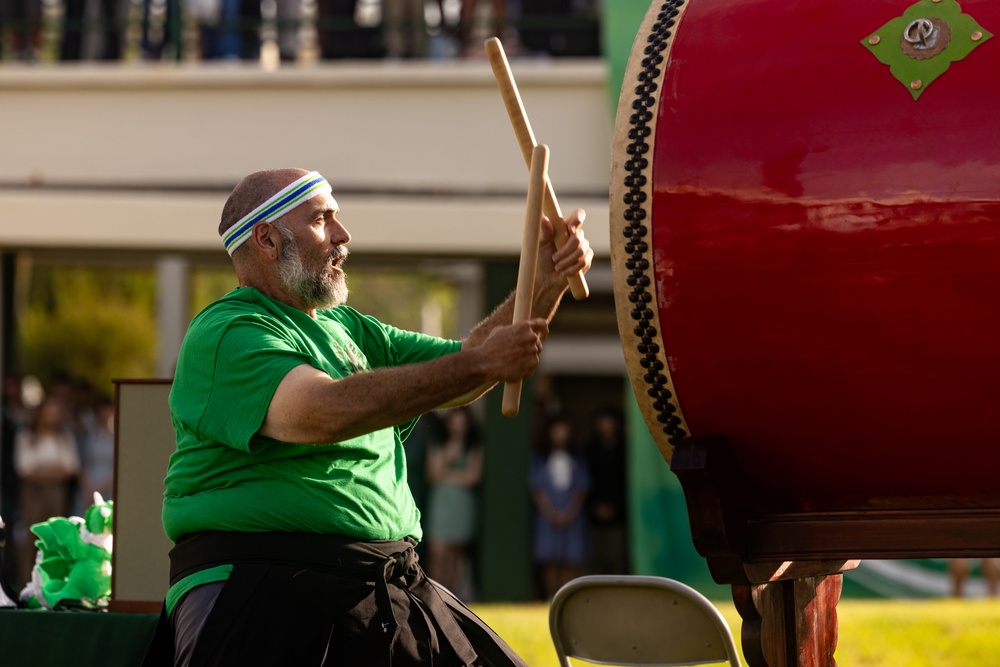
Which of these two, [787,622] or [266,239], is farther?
[787,622]

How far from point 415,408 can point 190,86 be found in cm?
732

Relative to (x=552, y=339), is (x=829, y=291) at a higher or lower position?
higher

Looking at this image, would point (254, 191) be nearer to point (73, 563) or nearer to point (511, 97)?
point (511, 97)

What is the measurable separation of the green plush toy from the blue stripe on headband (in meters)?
0.97

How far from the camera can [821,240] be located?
9.55ft

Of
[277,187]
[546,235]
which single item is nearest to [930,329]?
[546,235]

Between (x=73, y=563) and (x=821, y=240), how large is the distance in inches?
80.7

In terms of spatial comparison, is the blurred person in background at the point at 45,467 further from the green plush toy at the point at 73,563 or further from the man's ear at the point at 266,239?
the man's ear at the point at 266,239

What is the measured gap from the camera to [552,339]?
11.2 meters

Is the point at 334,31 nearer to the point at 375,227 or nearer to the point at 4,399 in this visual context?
the point at 375,227

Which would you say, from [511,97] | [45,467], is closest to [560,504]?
[45,467]

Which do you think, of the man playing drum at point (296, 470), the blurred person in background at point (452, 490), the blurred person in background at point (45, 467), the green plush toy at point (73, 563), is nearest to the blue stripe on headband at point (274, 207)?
the man playing drum at point (296, 470)

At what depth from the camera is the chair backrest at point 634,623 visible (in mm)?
3332

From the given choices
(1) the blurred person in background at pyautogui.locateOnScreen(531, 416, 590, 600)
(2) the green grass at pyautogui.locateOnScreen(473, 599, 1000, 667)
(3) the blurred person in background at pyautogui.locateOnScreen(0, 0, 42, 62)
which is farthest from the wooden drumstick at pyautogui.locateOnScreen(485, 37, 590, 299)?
(3) the blurred person in background at pyautogui.locateOnScreen(0, 0, 42, 62)
